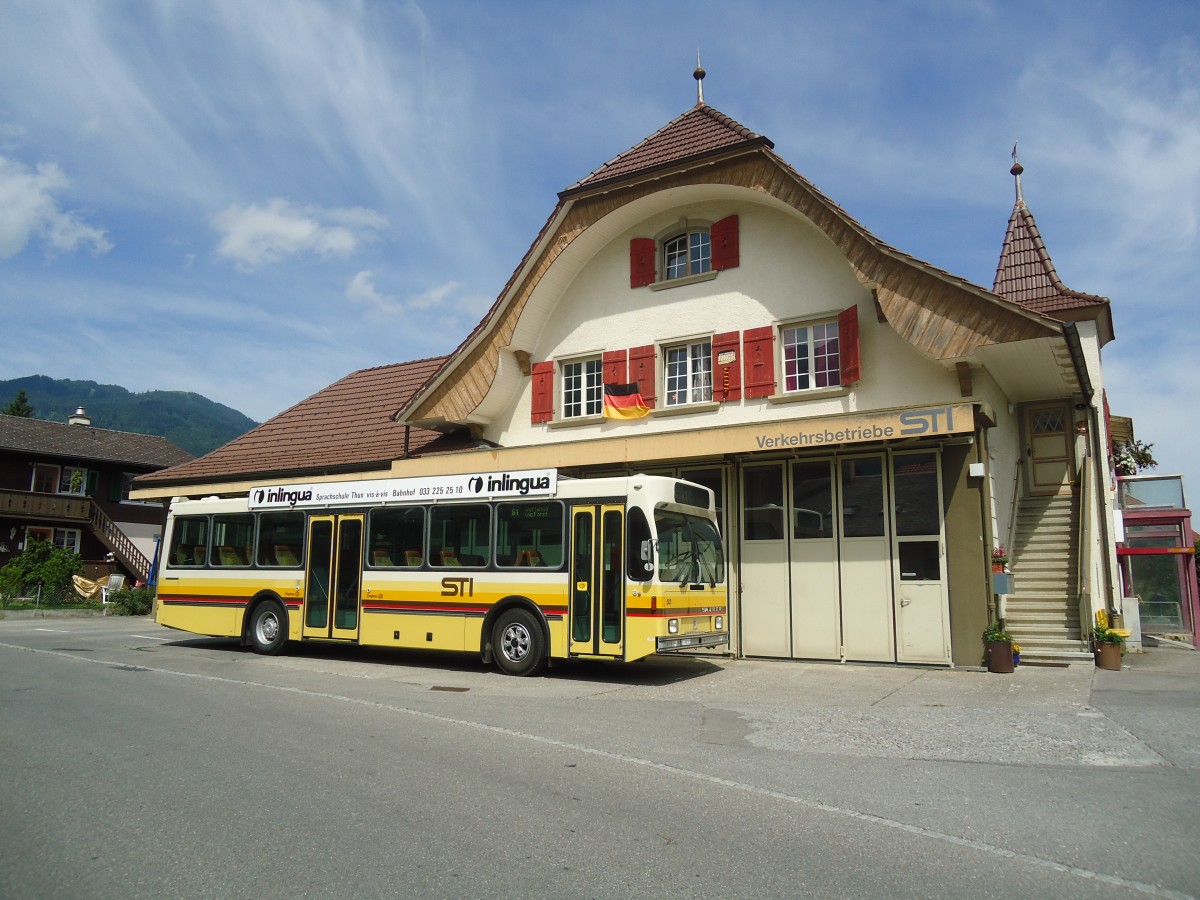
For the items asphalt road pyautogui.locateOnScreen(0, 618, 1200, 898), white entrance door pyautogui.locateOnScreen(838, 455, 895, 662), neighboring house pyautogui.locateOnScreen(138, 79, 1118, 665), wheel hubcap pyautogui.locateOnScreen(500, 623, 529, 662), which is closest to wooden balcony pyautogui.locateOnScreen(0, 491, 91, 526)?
neighboring house pyautogui.locateOnScreen(138, 79, 1118, 665)

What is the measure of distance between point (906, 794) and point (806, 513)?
9320 mm

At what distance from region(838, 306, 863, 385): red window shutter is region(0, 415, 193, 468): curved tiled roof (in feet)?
126

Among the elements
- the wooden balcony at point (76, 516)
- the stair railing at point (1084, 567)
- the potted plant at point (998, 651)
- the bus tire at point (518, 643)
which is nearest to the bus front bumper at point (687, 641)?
the bus tire at point (518, 643)

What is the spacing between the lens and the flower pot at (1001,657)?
1316 cm

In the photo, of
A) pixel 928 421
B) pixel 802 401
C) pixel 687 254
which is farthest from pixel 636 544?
pixel 687 254

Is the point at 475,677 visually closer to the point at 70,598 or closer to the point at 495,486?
the point at 495,486

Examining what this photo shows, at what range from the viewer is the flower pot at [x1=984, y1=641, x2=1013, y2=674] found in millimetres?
13164

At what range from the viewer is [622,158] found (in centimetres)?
1814

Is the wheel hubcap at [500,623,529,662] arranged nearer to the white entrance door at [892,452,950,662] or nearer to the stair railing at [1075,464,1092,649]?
the white entrance door at [892,452,950,662]

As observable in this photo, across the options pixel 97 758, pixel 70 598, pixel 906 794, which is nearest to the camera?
pixel 906 794

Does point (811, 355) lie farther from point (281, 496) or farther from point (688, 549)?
point (281, 496)

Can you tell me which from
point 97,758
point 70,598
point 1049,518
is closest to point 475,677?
point 97,758

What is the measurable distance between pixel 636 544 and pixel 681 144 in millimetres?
8683

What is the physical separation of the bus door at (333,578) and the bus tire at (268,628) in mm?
633
